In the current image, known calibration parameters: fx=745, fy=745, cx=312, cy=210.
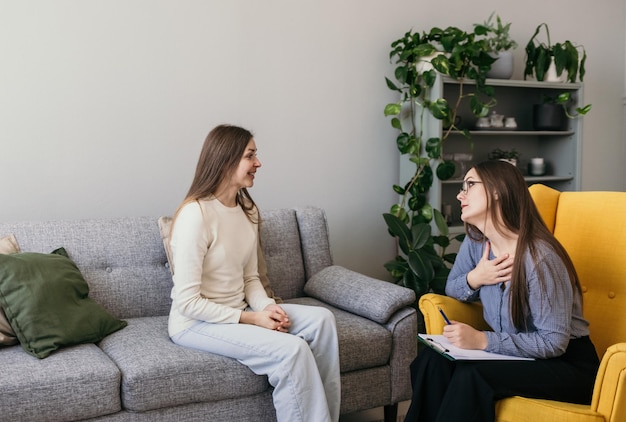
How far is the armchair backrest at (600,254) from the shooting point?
2465mm

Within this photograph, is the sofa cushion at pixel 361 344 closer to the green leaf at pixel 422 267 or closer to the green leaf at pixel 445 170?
the green leaf at pixel 422 267

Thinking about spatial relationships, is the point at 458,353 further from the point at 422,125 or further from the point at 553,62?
the point at 553,62

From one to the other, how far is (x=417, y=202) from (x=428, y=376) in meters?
1.80

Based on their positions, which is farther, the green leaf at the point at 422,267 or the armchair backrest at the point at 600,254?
the green leaf at the point at 422,267

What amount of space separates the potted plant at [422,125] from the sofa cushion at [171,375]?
53.6 inches

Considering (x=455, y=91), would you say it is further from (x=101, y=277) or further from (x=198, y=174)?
(x=101, y=277)

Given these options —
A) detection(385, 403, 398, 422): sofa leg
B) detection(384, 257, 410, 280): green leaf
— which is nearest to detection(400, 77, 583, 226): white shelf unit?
detection(384, 257, 410, 280): green leaf

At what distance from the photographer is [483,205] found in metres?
2.25

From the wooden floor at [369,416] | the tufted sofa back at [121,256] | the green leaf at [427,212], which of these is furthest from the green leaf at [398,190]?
the wooden floor at [369,416]

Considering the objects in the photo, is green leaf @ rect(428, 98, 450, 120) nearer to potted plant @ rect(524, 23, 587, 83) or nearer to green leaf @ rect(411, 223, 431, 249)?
green leaf @ rect(411, 223, 431, 249)

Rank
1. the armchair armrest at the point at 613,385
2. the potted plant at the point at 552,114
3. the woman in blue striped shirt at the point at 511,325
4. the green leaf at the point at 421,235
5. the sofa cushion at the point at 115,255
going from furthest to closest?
the potted plant at the point at 552,114, the green leaf at the point at 421,235, the sofa cushion at the point at 115,255, the woman in blue striped shirt at the point at 511,325, the armchair armrest at the point at 613,385

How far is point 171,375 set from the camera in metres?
2.35

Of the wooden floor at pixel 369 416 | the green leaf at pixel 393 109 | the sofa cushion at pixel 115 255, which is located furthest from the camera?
the green leaf at pixel 393 109

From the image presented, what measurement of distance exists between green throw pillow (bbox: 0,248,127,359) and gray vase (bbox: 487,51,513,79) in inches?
98.2
